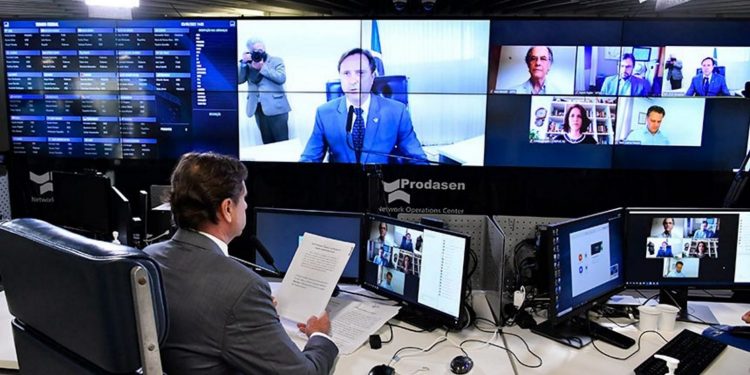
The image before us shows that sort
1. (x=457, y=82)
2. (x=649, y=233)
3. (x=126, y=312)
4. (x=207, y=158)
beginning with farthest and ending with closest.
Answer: (x=457, y=82) → (x=649, y=233) → (x=207, y=158) → (x=126, y=312)

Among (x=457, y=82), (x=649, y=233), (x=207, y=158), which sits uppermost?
(x=457, y=82)

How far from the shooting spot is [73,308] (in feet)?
3.15

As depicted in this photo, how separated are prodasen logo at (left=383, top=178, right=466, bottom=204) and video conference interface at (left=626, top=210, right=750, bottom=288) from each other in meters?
2.24

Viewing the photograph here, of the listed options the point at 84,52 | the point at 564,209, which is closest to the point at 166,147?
the point at 84,52

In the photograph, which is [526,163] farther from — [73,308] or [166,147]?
[73,308]

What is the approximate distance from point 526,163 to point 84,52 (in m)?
3.68

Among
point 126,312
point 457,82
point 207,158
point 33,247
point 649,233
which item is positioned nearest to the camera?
point 126,312

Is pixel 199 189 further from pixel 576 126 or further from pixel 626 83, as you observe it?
pixel 626 83

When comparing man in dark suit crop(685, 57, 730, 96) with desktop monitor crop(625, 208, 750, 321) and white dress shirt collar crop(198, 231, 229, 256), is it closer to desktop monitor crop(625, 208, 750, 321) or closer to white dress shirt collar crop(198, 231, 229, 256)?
desktop monitor crop(625, 208, 750, 321)

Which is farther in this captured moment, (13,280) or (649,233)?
(649,233)

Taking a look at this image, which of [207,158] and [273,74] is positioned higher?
[273,74]

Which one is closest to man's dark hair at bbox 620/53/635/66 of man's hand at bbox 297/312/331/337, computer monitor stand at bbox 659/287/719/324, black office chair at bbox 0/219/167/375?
computer monitor stand at bbox 659/287/719/324

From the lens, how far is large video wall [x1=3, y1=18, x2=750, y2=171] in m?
4.00

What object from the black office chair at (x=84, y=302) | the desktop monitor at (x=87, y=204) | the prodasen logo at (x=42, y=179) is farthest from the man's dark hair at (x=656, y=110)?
the prodasen logo at (x=42, y=179)
